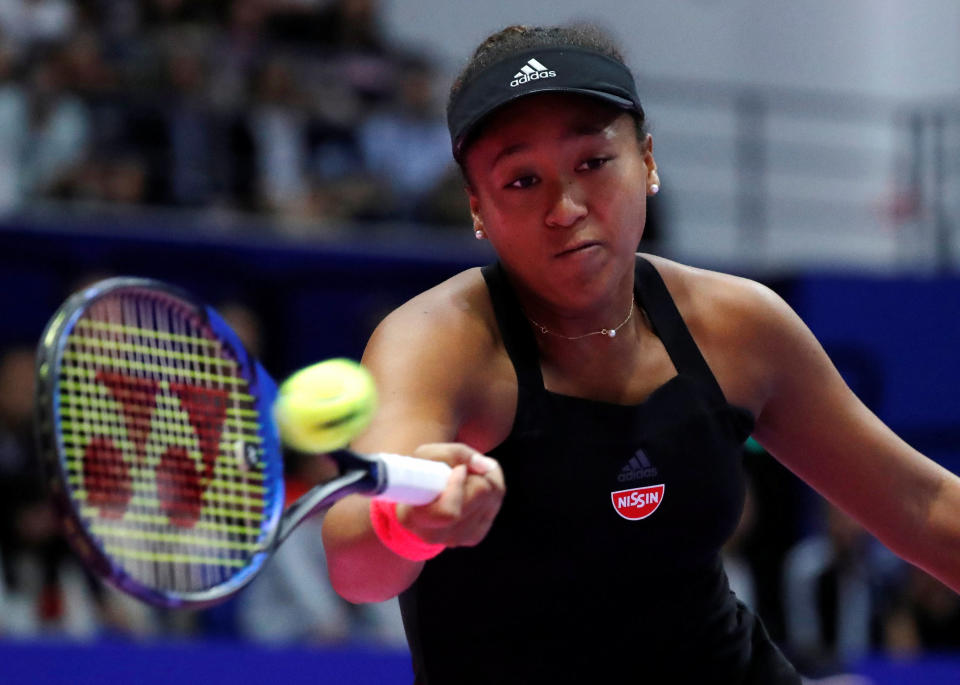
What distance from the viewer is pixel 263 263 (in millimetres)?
5973

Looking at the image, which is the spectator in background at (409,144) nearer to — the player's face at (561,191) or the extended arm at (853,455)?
the extended arm at (853,455)

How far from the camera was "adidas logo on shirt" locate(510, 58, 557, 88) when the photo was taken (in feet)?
5.97

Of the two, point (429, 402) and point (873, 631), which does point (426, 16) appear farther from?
point (429, 402)

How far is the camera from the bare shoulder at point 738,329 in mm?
2064

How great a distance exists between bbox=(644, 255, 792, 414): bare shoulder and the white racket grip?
24.0 inches

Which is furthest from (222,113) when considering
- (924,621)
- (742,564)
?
(924,621)

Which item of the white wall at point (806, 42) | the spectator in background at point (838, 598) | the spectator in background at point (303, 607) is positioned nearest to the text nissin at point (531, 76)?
the spectator in background at point (303, 607)

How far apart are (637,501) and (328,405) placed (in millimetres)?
507

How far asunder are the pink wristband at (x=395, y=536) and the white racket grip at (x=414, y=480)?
0.18 ft

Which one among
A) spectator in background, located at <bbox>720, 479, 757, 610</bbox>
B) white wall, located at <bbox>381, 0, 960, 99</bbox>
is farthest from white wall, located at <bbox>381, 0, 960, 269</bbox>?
spectator in background, located at <bbox>720, 479, 757, 610</bbox>

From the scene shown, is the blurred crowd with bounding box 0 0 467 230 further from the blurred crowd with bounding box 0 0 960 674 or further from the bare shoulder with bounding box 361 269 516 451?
the bare shoulder with bounding box 361 269 516 451

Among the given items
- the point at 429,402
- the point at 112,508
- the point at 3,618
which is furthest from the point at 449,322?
the point at 3,618

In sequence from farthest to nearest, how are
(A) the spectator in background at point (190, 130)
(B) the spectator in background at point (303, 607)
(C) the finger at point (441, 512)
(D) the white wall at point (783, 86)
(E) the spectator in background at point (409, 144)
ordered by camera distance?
(D) the white wall at point (783, 86), (E) the spectator in background at point (409, 144), (A) the spectator in background at point (190, 130), (B) the spectator in background at point (303, 607), (C) the finger at point (441, 512)

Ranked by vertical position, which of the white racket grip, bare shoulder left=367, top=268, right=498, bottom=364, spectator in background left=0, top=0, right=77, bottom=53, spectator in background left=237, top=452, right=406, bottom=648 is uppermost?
spectator in background left=0, top=0, right=77, bottom=53
